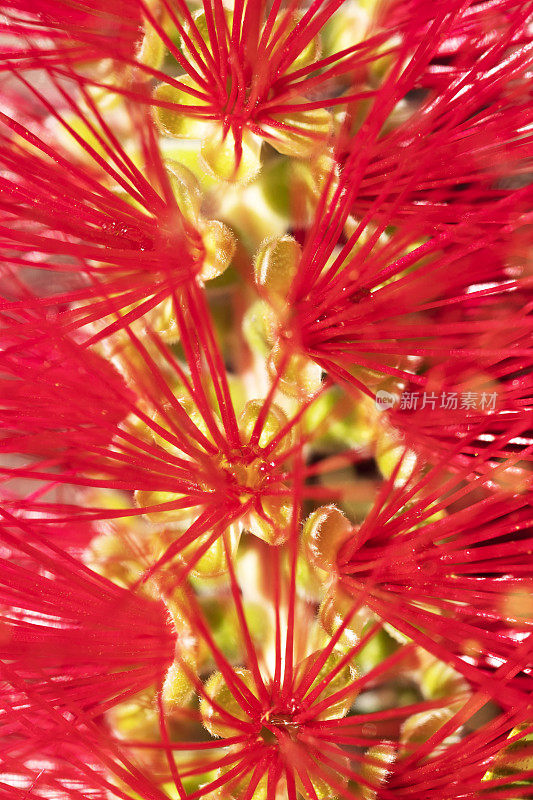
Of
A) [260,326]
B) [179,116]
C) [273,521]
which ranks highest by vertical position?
[179,116]

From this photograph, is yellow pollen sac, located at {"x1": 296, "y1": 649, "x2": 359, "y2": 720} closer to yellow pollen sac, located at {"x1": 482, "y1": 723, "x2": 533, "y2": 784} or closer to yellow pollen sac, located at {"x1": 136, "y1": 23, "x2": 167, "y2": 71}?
yellow pollen sac, located at {"x1": 482, "y1": 723, "x2": 533, "y2": 784}

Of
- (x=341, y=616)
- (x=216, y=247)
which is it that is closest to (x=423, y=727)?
(x=341, y=616)

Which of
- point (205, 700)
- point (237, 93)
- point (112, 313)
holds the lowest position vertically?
point (205, 700)

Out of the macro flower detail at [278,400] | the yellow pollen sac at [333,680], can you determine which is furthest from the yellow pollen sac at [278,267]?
the yellow pollen sac at [333,680]

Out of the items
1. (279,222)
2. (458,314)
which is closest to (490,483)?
(458,314)

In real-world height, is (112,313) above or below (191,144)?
below

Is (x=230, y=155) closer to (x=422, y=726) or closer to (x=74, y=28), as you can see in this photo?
(x=74, y=28)

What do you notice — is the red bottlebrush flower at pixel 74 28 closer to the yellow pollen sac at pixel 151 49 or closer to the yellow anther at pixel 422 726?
the yellow pollen sac at pixel 151 49

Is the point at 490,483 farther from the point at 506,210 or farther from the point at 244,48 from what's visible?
the point at 244,48
